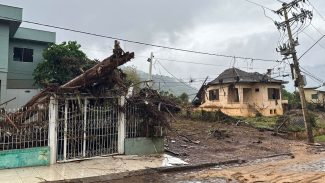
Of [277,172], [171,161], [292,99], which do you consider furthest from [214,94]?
[277,172]

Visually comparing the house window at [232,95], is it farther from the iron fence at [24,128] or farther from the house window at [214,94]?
the iron fence at [24,128]

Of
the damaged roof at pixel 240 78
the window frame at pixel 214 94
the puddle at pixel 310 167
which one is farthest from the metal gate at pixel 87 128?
the window frame at pixel 214 94

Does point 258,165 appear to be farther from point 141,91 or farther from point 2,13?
point 2,13

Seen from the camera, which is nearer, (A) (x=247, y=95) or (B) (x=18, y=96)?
(B) (x=18, y=96)

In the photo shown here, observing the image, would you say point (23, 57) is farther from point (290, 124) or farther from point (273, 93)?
point (273, 93)

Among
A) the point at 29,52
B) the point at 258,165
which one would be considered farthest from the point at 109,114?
the point at 29,52

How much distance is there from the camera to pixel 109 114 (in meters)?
12.8

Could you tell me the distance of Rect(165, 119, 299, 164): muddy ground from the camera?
13891 millimetres

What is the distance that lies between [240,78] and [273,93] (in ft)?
16.6

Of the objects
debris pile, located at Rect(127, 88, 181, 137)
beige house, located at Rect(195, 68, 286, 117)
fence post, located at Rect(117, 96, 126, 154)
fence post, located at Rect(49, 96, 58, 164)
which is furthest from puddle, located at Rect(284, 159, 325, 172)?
beige house, located at Rect(195, 68, 286, 117)

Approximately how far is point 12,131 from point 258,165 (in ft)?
30.3

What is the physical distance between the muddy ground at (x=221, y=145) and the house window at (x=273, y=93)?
20.1 metres

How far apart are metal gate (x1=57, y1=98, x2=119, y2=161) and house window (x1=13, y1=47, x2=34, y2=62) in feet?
57.5

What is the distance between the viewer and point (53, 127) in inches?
447
